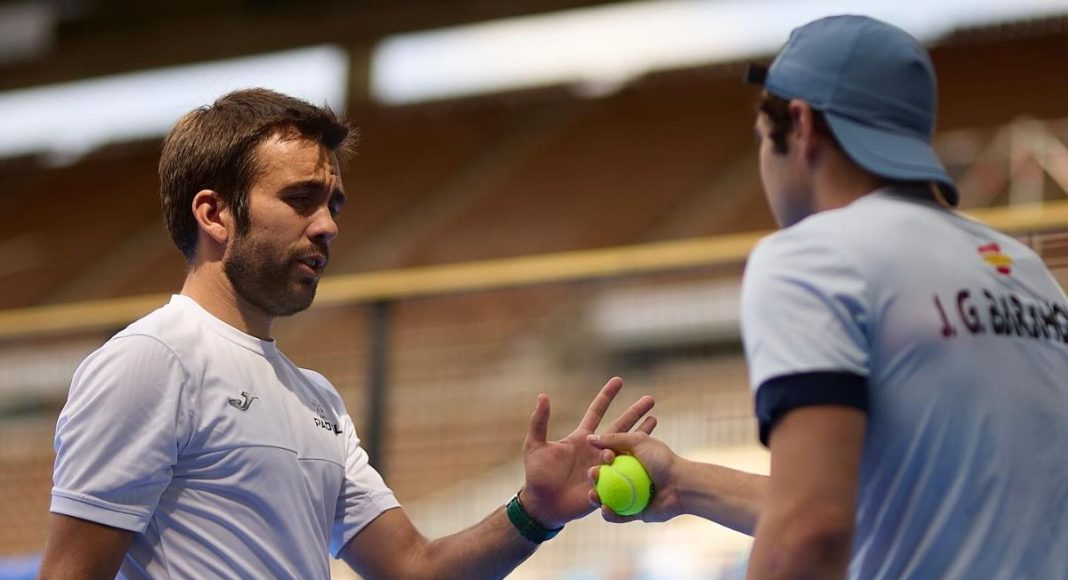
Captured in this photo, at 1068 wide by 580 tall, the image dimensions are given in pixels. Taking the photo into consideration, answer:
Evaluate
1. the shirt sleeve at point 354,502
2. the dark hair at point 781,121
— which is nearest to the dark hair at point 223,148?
the shirt sleeve at point 354,502

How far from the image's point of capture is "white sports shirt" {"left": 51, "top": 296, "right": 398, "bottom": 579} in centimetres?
242

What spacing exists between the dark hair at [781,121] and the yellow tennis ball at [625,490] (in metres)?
0.69

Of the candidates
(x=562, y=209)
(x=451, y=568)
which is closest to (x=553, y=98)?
(x=562, y=209)

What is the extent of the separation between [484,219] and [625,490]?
1081 cm

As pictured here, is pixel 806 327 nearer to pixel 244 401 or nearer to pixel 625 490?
pixel 625 490

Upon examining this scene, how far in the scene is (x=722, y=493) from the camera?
245 centimetres

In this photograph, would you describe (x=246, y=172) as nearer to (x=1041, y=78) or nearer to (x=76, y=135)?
(x=1041, y=78)

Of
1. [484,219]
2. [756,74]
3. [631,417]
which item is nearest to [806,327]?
[756,74]

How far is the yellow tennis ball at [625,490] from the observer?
8.14 feet

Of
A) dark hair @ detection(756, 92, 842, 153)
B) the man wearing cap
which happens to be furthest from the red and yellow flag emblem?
dark hair @ detection(756, 92, 842, 153)

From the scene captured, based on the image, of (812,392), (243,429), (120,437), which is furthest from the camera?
(243,429)

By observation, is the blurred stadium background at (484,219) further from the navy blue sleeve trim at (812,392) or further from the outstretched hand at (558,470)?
the navy blue sleeve trim at (812,392)

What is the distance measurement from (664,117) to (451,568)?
11451 millimetres

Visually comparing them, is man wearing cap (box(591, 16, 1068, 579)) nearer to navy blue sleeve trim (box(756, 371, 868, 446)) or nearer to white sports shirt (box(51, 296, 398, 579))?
navy blue sleeve trim (box(756, 371, 868, 446))
